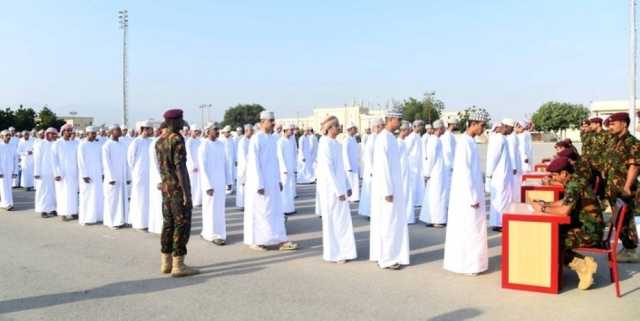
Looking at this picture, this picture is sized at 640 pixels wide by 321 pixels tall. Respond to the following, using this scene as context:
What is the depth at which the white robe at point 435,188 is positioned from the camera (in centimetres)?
1023

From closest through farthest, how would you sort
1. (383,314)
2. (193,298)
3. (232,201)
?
(383,314) < (193,298) < (232,201)

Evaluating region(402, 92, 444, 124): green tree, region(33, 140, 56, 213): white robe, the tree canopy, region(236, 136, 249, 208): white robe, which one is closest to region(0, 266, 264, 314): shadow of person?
region(236, 136, 249, 208): white robe

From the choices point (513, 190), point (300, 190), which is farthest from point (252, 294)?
point (300, 190)

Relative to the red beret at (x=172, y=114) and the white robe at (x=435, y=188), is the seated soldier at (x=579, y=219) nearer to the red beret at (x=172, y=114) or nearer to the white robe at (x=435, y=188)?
the white robe at (x=435, y=188)

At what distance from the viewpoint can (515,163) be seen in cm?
1018

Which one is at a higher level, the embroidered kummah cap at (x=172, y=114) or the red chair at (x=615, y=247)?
the embroidered kummah cap at (x=172, y=114)

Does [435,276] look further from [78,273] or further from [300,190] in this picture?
[300,190]

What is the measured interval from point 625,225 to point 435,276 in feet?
9.35

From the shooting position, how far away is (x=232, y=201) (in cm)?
1476

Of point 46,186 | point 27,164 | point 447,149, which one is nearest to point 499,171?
point 447,149

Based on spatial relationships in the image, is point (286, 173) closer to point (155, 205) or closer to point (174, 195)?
point (155, 205)

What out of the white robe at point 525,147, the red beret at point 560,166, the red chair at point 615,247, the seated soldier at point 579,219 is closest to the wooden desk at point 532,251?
the seated soldier at point 579,219

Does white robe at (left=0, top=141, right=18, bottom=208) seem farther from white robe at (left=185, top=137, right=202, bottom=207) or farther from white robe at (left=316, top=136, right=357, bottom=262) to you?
white robe at (left=316, top=136, right=357, bottom=262)

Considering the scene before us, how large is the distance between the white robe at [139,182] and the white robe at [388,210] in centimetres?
520
